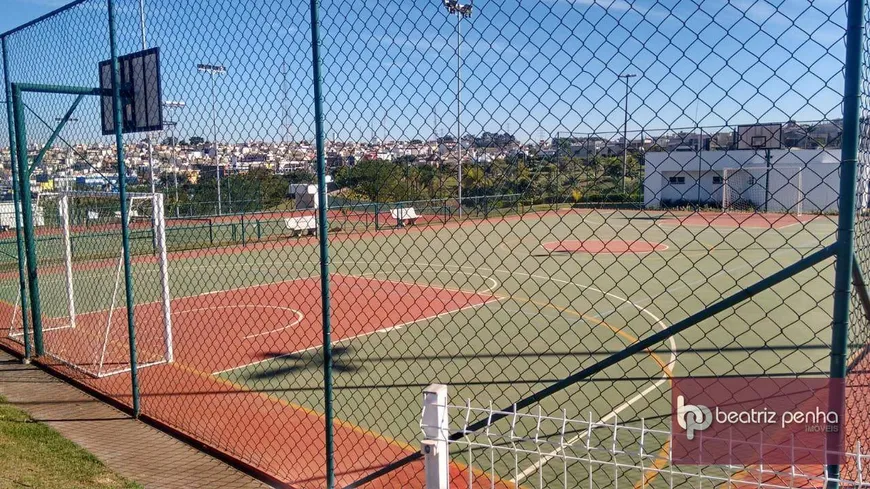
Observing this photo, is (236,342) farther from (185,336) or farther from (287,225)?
(287,225)

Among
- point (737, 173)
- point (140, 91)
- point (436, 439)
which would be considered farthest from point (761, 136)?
point (737, 173)

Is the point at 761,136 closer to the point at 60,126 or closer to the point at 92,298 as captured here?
the point at 60,126

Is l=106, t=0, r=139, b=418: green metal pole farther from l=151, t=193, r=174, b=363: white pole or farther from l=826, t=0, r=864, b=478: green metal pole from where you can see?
l=826, t=0, r=864, b=478: green metal pole

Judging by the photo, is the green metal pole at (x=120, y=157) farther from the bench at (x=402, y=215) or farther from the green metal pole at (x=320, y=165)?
the bench at (x=402, y=215)

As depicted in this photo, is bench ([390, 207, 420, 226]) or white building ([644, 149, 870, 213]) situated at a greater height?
white building ([644, 149, 870, 213])

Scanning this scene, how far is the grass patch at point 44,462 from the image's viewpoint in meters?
4.37

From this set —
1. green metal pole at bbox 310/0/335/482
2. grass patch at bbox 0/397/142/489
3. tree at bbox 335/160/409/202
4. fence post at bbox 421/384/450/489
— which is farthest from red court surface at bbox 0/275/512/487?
fence post at bbox 421/384/450/489

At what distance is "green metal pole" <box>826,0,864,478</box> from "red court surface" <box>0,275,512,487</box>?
298 centimetres

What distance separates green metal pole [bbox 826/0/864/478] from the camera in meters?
2.09

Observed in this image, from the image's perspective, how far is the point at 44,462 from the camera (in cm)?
471

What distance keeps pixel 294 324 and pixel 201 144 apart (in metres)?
→ 5.41

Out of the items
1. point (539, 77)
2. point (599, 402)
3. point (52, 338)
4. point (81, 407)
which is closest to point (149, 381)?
point (81, 407)

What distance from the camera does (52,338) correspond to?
9180 mm

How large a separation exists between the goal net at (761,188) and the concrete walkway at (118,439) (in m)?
3.80
